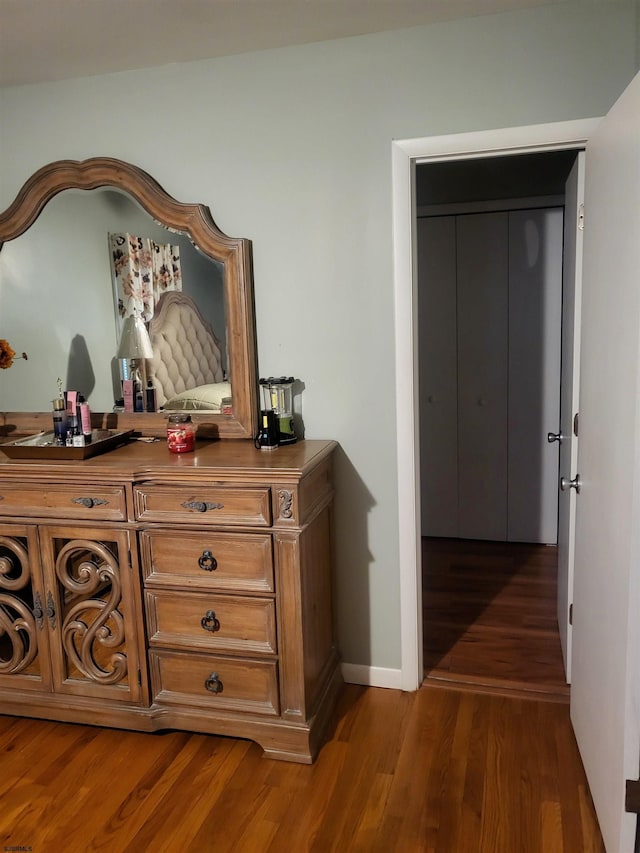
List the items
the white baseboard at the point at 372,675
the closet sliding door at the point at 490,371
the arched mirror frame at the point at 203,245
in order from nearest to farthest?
the arched mirror frame at the point at 203,245 → the white baseboard at the point at 372,675 → the closet sliding door at the point at 490,371

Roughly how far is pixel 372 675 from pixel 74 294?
189cm

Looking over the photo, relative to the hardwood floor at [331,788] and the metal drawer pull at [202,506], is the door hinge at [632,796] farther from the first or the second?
the metal drawer pull at [202,506]

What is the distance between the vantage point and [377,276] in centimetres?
242

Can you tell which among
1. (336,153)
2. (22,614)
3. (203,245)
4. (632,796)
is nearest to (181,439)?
(203,245)

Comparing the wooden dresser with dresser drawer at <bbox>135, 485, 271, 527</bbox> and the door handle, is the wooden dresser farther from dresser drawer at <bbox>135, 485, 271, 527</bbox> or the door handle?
the door handle

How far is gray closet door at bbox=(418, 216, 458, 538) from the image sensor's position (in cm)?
410

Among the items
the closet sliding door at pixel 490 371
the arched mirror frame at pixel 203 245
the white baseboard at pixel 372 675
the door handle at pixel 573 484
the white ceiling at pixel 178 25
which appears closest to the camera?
the white ceiling at pixel 178 25

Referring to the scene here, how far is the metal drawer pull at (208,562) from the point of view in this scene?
2.19 meters

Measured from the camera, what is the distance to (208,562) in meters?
2.19

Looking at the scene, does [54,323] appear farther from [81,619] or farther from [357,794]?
[357,794]

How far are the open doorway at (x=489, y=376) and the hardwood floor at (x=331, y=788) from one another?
130cm

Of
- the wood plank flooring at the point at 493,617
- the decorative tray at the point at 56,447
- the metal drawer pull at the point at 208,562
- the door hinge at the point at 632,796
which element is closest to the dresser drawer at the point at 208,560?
the metal drawer pull at the point at 208,562

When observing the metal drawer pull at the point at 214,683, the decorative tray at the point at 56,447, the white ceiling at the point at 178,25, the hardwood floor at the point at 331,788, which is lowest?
the hardwood floor at the point at 331,788

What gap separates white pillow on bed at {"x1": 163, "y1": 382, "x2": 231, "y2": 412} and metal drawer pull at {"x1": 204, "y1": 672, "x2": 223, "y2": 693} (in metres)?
0.95
